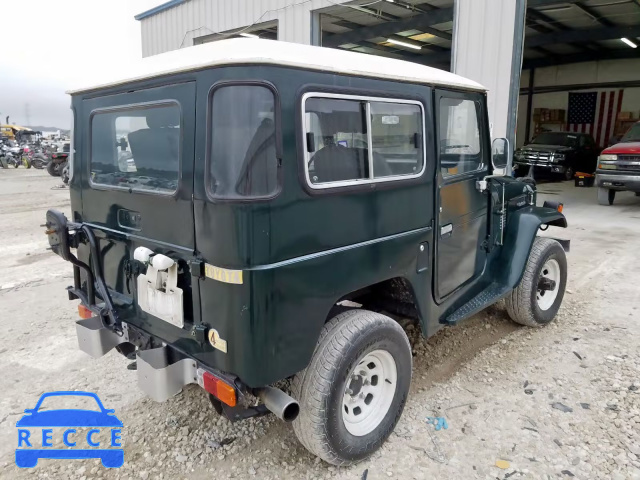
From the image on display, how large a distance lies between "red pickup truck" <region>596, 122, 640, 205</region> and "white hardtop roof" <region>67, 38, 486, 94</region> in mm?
10004

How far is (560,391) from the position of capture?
338 centimetres

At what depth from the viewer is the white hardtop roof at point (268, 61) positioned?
2.11 metres

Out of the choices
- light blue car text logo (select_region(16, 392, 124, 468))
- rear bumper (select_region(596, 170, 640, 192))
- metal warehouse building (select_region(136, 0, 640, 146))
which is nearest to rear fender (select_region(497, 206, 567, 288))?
light blue car text logo (select_region(16, 392, 124, 468))

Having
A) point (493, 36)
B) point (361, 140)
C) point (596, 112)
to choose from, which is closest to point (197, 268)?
point (361, 140)

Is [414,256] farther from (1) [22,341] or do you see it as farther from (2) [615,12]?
(2) [615,12]

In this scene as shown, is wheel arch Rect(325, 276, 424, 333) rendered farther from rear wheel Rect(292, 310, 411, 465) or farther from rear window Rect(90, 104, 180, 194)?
rear window Rect(90, 104, 180, 194)

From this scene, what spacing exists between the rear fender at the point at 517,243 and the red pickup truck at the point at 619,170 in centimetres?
841

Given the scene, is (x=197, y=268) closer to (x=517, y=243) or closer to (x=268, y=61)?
(x=268, y=61)

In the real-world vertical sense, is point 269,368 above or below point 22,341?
above

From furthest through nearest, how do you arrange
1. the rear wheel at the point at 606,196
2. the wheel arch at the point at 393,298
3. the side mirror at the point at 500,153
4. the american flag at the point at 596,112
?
the american flag at the point at 596,112 → the rear wheel at the point at 606,196 → the side mirror at the point at 500,153 → the wheel arch at the point at 393,298

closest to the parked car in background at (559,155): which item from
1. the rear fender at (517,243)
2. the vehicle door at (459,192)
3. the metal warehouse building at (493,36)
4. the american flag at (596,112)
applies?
the metal warehouse building at (493,36)

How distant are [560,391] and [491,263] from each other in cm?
107

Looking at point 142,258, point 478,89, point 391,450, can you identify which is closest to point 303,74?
point 142,258

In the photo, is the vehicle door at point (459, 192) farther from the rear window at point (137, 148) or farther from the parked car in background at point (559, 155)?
the parked car in background at point (559, 155)
